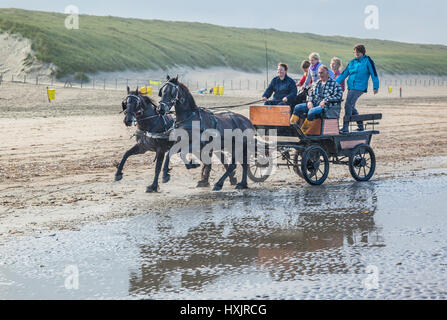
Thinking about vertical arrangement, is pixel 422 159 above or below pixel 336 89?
below

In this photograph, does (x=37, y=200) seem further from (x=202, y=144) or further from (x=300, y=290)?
(x=300, y=290)

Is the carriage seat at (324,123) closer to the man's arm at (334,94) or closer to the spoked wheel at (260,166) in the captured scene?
the man's arm at (334,94)

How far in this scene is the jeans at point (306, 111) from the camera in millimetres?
12406

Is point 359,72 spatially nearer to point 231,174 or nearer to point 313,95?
point 313,95

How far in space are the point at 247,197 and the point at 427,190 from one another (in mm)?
3340

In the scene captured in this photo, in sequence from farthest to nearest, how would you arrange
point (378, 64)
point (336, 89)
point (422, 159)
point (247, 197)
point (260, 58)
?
point (378, 64) < point (260, 58) < point (422, 159) < point (336, 89) < point (247, 197)

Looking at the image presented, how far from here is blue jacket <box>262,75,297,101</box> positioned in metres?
13.1

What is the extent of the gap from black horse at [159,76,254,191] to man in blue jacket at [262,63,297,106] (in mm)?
926

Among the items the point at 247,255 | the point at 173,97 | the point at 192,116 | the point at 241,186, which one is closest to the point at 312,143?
the point at 241,186

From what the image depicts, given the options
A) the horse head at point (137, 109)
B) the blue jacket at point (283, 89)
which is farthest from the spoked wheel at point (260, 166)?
the horse head at point (137, 109)

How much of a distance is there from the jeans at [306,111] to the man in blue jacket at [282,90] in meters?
0.35
